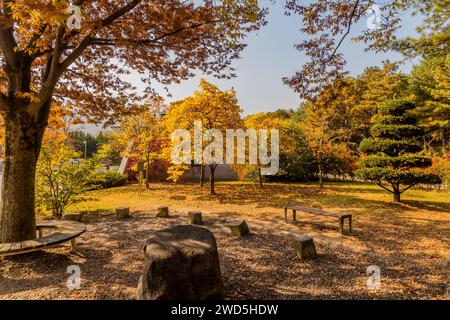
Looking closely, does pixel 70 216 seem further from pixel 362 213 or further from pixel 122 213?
pixel 362 213

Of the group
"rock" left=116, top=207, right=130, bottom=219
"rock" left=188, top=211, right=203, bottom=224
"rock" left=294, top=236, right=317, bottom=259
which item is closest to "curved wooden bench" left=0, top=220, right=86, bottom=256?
"rock" left=116, top=207, right=130, bottom=219

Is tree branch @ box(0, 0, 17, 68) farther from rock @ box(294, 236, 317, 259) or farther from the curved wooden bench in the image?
rock @ box(294, 236, 317, 259)

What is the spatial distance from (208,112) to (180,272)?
10495mm

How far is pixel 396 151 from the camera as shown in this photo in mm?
10453

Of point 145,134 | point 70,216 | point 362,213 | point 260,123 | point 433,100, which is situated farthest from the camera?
point 433,100

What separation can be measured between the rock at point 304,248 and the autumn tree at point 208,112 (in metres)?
8.55

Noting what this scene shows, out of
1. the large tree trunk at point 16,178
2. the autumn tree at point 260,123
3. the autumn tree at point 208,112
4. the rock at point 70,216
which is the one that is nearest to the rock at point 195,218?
the rock at point 70,216

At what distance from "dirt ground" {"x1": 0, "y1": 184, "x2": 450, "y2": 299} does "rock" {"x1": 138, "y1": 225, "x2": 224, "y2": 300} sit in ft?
2.06

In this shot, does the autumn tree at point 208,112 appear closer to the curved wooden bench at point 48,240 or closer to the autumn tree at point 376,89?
the curved wooden bench at point 48,240

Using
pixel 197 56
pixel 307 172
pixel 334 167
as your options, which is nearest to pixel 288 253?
pixel 197 56

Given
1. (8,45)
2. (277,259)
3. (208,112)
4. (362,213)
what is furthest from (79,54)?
(362,213)

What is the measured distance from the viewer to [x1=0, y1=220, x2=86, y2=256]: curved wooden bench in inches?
160
